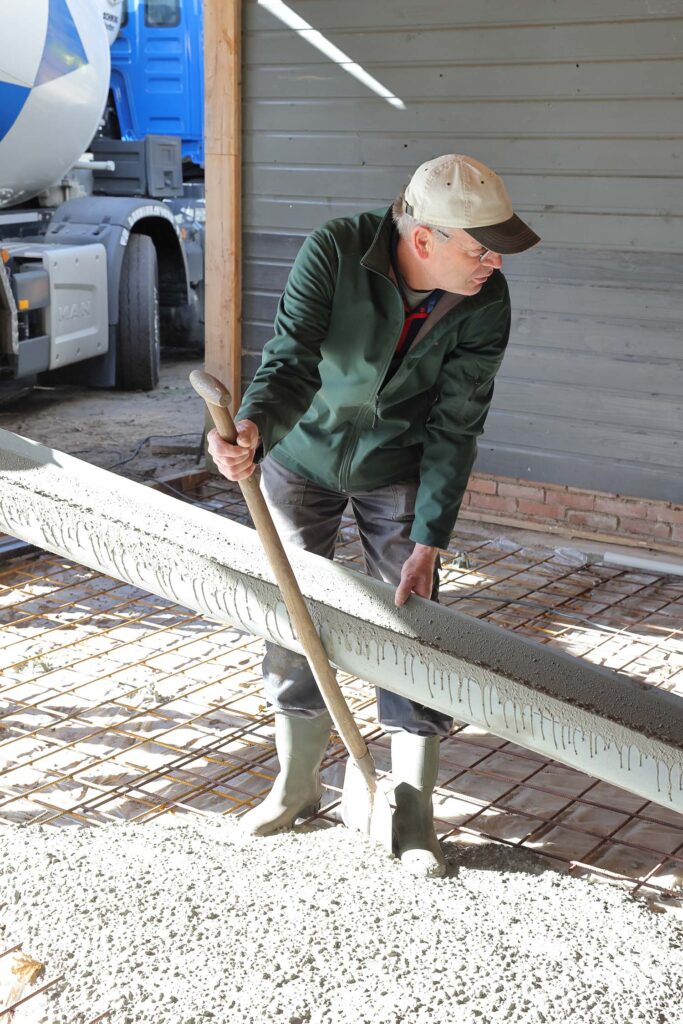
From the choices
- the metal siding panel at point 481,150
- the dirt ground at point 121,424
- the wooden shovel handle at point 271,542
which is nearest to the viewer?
the wooden shovel handle at point 271,542

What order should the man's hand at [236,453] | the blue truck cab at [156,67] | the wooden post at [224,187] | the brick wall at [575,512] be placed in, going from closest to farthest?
the man's hand at [236,453] → the brick wall at [575,512] → the wooden post at [224,187] → the blue truck cab at [156,67]

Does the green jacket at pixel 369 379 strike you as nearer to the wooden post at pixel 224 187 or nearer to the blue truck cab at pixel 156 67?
the wooden post at pixel 224 187

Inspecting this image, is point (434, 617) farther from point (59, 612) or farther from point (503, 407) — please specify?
point (503, 407)

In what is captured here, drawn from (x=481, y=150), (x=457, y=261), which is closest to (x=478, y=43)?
(x=481, y=150)

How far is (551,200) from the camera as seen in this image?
17.1 feet

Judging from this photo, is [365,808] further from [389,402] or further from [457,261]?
[457,261]

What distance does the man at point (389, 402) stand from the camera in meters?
A: 2.21

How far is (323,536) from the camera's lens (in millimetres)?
2721

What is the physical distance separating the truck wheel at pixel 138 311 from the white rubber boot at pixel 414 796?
6111 mm

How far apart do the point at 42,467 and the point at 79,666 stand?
222 centimetres

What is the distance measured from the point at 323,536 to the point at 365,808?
661mm

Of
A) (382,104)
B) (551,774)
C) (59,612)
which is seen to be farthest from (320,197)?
(551,774)

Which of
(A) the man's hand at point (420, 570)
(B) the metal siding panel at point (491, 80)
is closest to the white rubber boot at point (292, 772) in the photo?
(A) the man's hand at point (420, 570)

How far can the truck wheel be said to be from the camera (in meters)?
8.24
